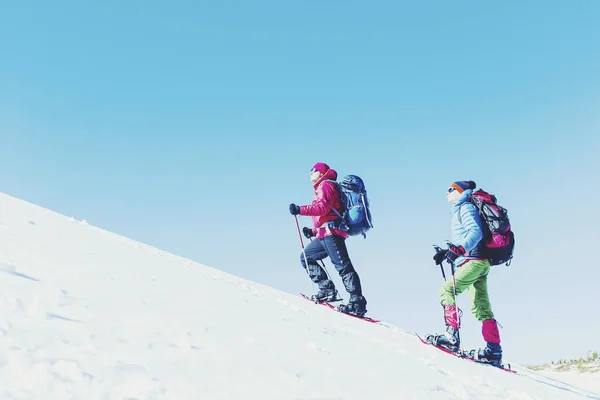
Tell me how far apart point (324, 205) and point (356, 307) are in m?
1.79

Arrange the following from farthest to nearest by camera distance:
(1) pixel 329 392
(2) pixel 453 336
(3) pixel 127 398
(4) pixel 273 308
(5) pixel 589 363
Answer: (5) pixel 589 363 → (2) pixel 453 336 → (4) pixel 273 308 → (1) pixel 329 392 → (3) pixel 127 398

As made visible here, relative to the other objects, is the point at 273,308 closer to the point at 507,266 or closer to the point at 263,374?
the point at 263,374

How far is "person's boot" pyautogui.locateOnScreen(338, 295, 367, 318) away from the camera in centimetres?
812

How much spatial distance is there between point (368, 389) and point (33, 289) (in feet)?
8.75

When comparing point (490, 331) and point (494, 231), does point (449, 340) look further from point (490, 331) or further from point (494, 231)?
point (494, 231)

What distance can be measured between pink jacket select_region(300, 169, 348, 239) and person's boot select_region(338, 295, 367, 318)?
3.58ft

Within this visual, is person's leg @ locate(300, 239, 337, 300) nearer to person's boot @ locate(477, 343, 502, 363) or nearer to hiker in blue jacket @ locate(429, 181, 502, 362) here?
hiker in blue jacket @ locate(429, 181, 502, 362)

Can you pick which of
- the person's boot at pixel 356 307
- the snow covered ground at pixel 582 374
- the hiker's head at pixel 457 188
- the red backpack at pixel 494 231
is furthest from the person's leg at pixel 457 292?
the snow covered ground at pixel 582 374

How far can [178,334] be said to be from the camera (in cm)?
373

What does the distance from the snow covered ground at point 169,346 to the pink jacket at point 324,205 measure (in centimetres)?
241

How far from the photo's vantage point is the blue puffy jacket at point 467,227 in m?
6.81

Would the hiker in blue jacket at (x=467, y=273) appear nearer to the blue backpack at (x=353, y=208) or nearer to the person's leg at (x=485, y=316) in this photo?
the person's leg at (x=485, y=316)

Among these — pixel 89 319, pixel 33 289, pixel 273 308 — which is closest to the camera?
pixel 89 319

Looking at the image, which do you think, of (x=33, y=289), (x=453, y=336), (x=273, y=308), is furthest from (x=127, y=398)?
(x=453, y=336)
